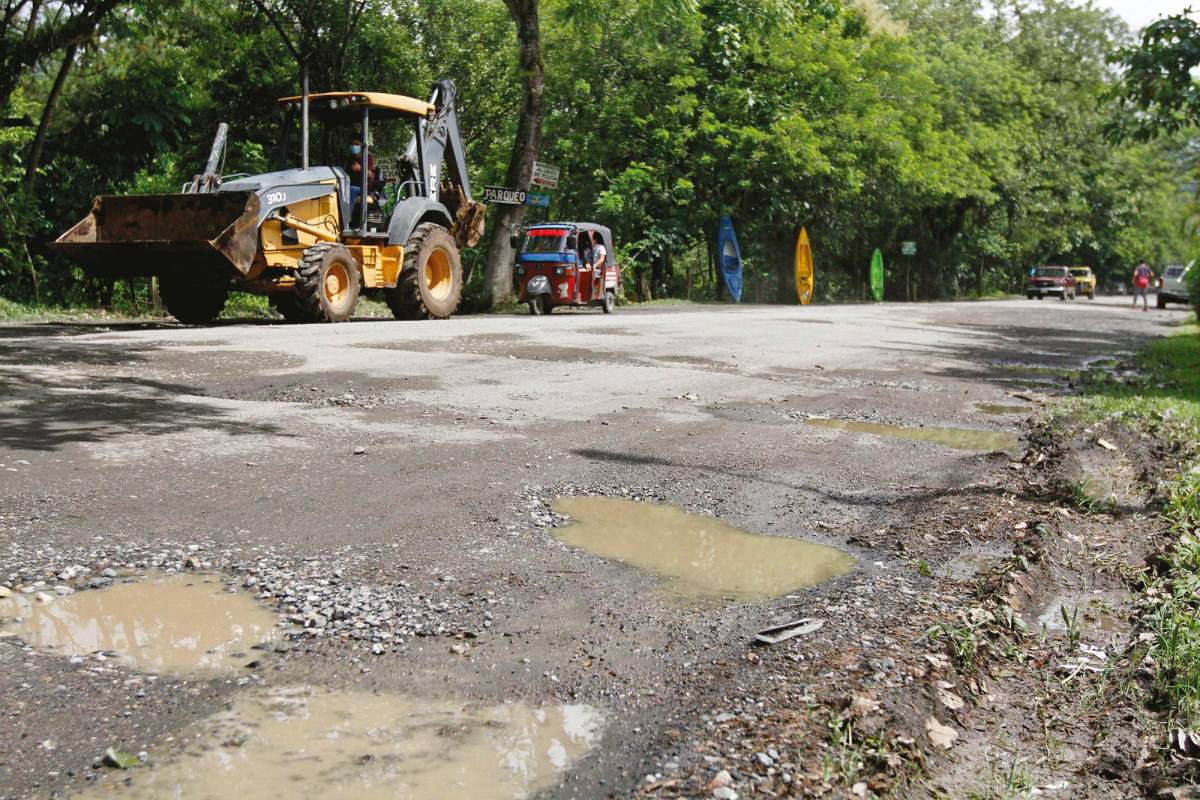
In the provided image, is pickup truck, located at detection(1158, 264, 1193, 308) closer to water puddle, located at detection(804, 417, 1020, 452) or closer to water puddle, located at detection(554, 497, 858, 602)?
water puddle, located at detection(804, 417, 1020, 452)

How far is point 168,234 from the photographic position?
46.6 feet

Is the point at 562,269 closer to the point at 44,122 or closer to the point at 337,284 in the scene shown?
the point at 337,284

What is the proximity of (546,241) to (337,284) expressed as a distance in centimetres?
812

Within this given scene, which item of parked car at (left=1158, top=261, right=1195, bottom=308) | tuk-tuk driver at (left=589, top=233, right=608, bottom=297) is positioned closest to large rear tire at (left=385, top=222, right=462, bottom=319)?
tuk-tuk driver at (left=589, top=233, right=608, bottom=297)

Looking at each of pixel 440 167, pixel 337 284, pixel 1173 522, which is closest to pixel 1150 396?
pixel 1173 522

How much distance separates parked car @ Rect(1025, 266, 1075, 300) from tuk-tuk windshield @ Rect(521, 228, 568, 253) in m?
40.1

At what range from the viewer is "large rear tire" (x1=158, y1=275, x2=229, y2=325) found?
15.9 meters

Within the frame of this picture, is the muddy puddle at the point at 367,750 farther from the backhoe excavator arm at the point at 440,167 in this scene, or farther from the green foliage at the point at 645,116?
the green foliage at the point at 645,116

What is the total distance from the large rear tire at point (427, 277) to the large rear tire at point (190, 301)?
2.63m

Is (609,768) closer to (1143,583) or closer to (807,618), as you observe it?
(807,618)

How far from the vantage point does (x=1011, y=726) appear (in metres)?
3.34

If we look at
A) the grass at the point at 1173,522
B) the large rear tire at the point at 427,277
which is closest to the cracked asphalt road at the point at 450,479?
the grass at the point at 1173,522

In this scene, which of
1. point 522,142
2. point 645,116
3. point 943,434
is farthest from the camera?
point 645,116

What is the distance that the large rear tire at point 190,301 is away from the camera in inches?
626
